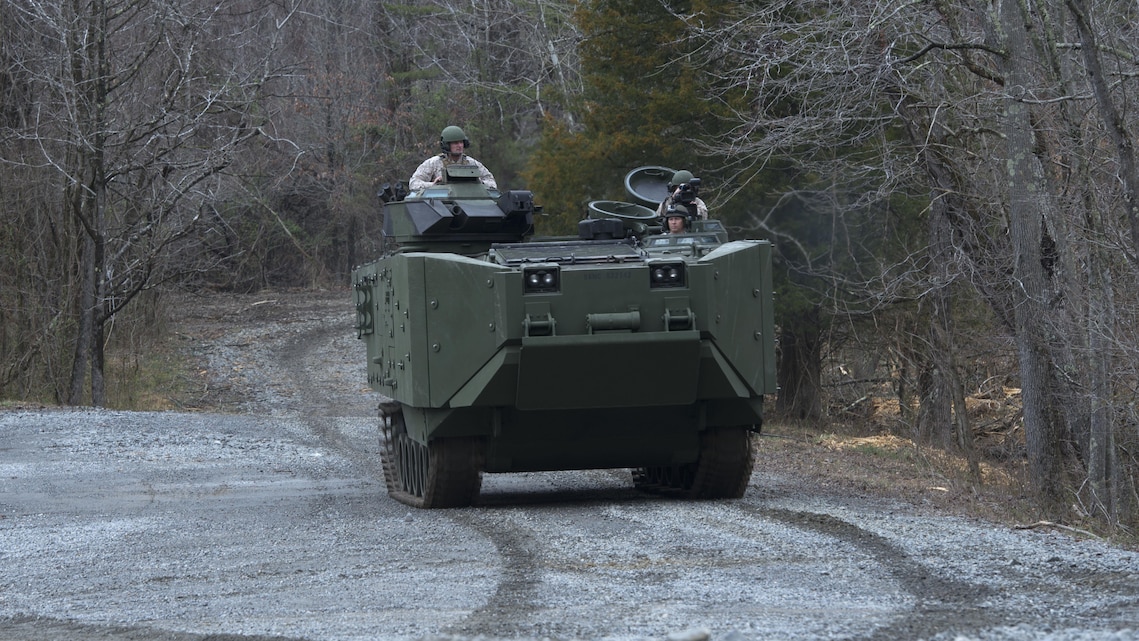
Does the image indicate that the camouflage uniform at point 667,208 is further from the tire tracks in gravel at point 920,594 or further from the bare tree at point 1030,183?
the tire tracks in gravel at point 920,594

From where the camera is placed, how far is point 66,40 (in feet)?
68.5

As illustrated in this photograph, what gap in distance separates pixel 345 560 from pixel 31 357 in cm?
1577

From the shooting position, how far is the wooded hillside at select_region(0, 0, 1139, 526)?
1360cm

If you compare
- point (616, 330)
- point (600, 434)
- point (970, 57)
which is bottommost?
point (600, 434)

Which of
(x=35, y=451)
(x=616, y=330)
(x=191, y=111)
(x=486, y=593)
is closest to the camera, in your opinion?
(x=486, y=593)

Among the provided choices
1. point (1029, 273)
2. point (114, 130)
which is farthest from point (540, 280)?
point (114, 130)

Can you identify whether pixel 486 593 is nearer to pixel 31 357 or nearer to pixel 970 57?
pixel 970 57

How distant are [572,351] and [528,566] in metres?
2.05

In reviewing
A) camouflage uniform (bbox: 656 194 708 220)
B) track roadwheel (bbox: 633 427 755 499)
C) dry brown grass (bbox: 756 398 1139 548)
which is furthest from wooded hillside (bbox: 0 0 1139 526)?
track roadwheel (bbox: 633 427 755 499)

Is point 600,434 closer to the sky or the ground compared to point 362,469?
closer to the sky

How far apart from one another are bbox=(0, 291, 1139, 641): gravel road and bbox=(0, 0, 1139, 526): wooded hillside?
327cm

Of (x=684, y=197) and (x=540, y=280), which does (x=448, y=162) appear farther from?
(x=540, y=280)

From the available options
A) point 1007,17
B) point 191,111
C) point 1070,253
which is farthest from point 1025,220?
point 191,111

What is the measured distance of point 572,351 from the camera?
967 centimetres
